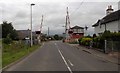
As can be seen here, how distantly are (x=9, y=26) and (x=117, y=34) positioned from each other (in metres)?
63.4

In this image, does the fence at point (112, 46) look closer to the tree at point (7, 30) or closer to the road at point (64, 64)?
the road at point (64, 64)

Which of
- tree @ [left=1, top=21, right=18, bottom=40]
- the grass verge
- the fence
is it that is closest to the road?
the grass verge

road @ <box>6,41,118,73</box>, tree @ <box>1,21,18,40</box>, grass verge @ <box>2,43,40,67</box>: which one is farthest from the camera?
tree @ <box>1,21,18,40</box>

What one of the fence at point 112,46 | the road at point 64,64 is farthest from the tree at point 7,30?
the road at point 64,64

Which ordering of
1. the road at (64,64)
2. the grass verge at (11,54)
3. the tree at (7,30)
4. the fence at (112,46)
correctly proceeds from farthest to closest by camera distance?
1. the tree at (7,30)
2. the fence at (112,46)
3. the grass verge at (11,54)
4. the road at (64,64)

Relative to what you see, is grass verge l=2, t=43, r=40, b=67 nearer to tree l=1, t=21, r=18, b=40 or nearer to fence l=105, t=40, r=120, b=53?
fence l=105, t=40, r=120, b=53

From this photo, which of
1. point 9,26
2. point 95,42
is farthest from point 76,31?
point 95,42

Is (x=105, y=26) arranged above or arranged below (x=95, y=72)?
above

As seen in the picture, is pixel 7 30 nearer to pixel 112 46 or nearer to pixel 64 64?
pixel 112 46

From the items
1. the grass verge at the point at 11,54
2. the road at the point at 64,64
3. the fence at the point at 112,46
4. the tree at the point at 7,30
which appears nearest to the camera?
the road at the point at 64,64

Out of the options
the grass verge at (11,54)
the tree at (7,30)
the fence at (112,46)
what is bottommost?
the grass verge at (11,54)

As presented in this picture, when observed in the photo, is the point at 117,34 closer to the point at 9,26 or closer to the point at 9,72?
the point at 9,72

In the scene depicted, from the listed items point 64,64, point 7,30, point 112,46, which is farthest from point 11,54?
point 7,30

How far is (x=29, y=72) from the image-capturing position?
596 inches
